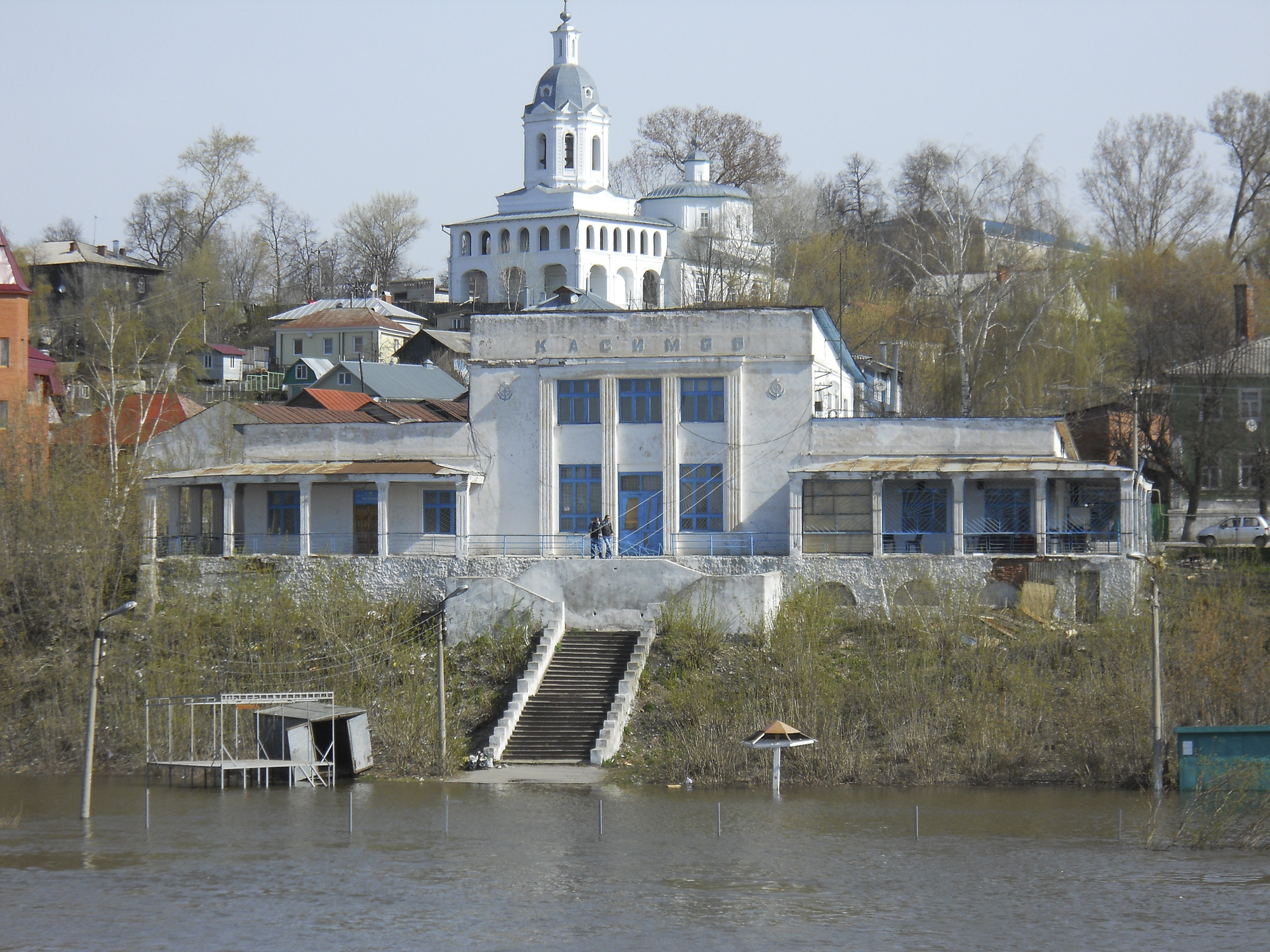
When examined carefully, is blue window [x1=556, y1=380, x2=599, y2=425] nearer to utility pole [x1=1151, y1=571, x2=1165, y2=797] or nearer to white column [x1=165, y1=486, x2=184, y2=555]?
white column [x1=165, y1=486, x2=184, y2=555]

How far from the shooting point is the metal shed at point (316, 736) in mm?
32500

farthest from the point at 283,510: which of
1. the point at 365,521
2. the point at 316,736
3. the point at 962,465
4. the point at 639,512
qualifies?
the point at 962,465

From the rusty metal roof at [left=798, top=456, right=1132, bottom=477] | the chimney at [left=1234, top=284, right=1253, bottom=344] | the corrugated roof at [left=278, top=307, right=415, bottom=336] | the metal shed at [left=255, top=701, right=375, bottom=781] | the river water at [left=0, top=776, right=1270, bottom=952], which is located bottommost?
the river water at [left=0, top=776, right=1270, bottom=952]

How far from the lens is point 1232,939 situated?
20.3 meters

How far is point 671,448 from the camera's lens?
136 ft

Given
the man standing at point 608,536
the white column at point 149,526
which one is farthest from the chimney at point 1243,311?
the white column at point 149,526

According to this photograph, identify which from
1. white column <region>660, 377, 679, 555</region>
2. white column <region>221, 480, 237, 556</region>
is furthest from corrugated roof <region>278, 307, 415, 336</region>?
white column <region>660, 377, 679, 555</region>

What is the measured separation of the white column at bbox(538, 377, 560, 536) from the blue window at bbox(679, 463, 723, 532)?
11.3ft

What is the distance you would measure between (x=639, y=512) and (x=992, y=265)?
21.1 meters

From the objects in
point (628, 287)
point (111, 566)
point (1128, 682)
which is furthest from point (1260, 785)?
point (628, 287)

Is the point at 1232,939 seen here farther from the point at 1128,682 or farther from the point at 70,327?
the point at 70,327

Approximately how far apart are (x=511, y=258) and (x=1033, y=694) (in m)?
68.9

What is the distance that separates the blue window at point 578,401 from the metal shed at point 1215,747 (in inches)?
711

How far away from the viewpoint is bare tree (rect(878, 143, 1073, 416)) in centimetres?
5278
